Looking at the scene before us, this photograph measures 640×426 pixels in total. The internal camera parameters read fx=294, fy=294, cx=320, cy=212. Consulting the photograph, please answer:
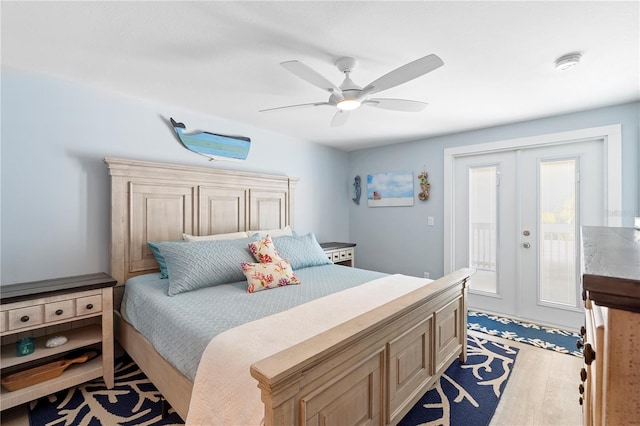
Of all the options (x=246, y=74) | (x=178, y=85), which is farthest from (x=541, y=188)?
(x=178, y=85)

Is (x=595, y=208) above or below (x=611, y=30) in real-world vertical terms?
below

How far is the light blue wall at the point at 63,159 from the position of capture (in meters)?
2.10

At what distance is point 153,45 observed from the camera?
71.0 inches

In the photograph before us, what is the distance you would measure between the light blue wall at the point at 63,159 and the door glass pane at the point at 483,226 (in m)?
3.34

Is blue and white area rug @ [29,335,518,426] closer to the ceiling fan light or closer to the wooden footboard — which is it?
the wooden footboard

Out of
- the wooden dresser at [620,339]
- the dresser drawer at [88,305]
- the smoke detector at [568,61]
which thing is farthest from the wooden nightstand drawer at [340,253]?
the wooden dresser at [620,339]

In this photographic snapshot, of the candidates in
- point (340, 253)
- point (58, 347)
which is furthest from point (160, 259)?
point (340, 253)

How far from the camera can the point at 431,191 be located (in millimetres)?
3953

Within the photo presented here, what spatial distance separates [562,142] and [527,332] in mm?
1992

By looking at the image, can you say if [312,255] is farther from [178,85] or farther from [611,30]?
[611,30]

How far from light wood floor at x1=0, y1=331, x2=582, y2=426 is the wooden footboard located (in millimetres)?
418

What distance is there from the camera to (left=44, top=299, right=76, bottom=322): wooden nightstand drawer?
187cm

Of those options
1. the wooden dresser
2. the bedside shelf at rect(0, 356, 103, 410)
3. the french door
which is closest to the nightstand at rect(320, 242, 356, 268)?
the french door

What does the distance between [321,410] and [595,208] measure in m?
3.37
